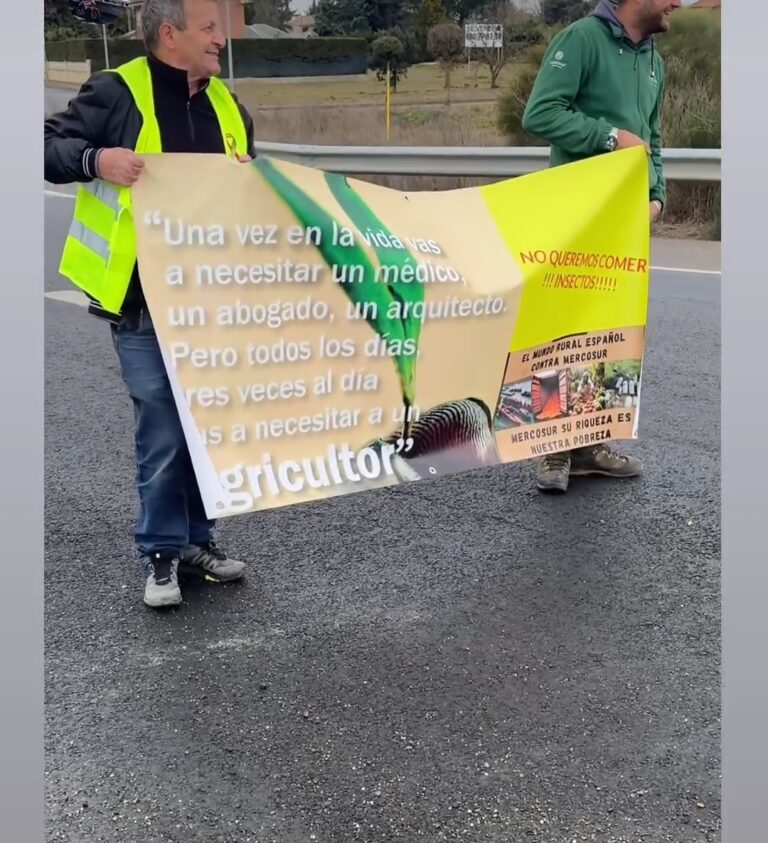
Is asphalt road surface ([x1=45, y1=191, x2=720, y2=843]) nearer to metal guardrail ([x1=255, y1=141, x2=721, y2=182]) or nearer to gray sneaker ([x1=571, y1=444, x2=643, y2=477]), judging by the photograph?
gray sneaker ([x1=571, y1=444, x2=643, y2=477])

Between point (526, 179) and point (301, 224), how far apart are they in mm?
973

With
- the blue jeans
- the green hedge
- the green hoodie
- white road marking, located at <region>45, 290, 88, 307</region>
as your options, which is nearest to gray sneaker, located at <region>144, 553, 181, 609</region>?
the blue jeans

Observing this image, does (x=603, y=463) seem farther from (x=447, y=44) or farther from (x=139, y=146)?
(x=447, y=44)

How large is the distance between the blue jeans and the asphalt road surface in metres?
0.25

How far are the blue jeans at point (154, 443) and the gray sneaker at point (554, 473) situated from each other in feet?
5.08

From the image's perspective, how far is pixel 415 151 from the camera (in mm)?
11188

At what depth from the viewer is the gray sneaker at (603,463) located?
4863mm

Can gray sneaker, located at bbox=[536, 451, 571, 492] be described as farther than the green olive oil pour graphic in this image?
Yes

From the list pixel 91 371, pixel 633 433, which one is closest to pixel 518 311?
pixel 633 433

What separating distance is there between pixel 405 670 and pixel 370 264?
46.1 inches

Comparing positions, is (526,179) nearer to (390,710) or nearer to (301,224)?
(301,224)

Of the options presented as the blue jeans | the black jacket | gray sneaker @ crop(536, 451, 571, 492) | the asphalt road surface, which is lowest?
the asphalt road surface

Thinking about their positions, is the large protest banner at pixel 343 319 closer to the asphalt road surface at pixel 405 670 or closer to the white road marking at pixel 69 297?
the asphalt road surface at pixel 405 670

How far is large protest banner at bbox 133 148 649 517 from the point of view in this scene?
123 inches
